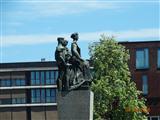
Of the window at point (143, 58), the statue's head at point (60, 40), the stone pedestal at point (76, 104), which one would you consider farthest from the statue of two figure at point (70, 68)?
the window at point (143, 58)

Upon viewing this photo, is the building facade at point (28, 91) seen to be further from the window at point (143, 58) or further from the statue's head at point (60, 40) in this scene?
the statue's head at point (60, 40)

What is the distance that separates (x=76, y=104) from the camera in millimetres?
29812

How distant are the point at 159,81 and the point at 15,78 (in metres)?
31.6

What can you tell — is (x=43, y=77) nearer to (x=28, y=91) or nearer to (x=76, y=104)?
(x=28, y=91)

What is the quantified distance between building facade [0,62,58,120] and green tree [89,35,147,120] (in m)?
47.9

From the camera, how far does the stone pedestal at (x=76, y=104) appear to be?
29.8 m

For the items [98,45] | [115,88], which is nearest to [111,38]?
[98,45]

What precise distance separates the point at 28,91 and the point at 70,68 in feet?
242

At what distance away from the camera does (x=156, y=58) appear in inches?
3086

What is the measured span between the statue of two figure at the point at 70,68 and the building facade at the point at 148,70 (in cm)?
4826

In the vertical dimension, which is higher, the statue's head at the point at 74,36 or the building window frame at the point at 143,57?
the statue's head at the point at 74,36

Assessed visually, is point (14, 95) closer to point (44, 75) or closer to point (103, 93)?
point (44, 75)

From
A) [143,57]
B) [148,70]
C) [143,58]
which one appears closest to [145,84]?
[148,70]

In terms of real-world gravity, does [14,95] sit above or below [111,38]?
below
